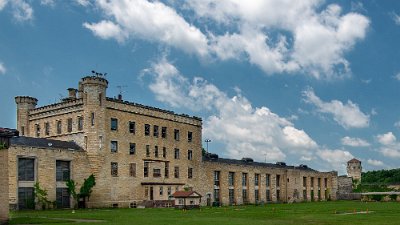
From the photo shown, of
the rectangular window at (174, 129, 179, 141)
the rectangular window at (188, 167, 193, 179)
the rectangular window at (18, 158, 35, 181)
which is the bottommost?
the rectangular window at (188, 167, 193, 179)

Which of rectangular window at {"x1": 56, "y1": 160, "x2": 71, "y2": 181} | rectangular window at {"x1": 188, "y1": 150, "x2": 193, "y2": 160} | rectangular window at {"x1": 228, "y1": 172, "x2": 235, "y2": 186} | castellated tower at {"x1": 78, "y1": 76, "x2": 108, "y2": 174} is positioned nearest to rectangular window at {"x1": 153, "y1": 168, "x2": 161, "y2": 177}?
rectangular window at {"x1": 188, "y1": 150, "x2": 193, "y2": 160}

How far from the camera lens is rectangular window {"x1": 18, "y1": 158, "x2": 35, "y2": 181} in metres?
60.3

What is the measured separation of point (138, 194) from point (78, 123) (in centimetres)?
1274

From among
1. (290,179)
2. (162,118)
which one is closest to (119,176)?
(162,118)

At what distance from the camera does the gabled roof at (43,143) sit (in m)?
62.7

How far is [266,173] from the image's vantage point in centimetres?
10012

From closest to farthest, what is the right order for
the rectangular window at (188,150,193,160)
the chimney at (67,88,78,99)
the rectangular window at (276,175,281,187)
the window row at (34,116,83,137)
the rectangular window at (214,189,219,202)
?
the window row at (34,116,83,137), the chimney at (67,88,78,99), the rectangular window at (188,150,193,160), the rectangular window at (214,189,219,202), the rectangular window at (276,175,281,187)

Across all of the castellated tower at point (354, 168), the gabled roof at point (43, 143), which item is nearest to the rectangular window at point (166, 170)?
the gabled roof at point (43, 143)

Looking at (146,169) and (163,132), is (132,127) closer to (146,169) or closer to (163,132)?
(146,169)

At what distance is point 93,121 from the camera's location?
69688mm

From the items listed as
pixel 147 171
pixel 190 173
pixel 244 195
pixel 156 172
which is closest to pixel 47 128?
pixel 147 171

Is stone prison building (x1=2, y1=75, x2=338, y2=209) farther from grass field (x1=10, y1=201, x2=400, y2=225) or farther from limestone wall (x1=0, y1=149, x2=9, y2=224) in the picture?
limestone wall (x1=0, y1=149, x2=9, y2=224)

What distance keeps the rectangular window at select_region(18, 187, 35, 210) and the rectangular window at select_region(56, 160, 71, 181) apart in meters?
4.36

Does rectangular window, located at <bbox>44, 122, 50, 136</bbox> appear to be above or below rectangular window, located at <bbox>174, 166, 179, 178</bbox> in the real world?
above
